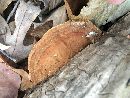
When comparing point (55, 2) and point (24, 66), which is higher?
point (55, 2)

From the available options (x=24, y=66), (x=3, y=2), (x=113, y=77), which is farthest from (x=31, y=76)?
(x=3, y=2)

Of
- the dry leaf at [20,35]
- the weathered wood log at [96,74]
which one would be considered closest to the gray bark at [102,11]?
the weathered wood log at [96,74]

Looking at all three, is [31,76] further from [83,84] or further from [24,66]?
[83,84]

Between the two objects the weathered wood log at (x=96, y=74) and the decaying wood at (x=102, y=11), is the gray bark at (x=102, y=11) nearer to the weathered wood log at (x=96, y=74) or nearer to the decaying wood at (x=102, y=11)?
the decaying wood at (x=102, y=11)

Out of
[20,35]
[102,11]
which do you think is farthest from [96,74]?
[20,35]

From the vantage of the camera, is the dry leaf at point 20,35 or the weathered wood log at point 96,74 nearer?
the weathered wood log at point 96,74

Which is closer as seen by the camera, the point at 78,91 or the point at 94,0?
the point at 78,91
